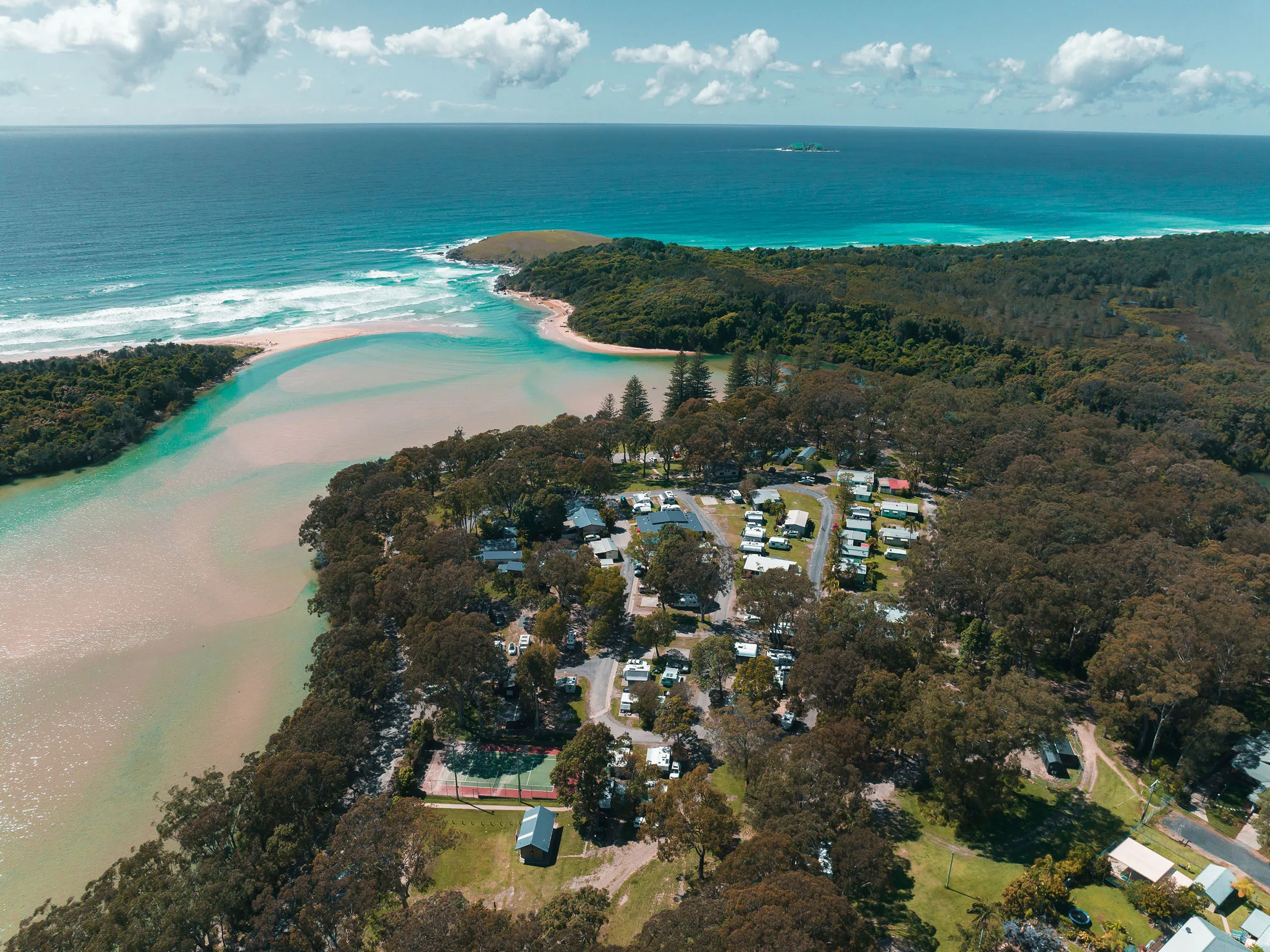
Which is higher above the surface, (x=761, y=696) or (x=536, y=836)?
(x=761, y=696)

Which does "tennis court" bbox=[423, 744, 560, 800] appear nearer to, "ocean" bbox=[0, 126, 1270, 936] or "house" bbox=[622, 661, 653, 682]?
"house" bbox=[622, 661, 653, 682]

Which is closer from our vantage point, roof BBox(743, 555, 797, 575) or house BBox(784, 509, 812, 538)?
roof BBox(743, 555, 797, 575)

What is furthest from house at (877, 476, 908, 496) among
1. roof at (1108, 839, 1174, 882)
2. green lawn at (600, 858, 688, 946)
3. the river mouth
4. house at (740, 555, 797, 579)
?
green lawn at (600, 858, 688, 946)

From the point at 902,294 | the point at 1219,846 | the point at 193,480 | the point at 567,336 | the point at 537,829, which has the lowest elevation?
the point at 537,829

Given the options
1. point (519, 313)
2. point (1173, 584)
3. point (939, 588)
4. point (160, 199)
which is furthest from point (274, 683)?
point (160, 199)

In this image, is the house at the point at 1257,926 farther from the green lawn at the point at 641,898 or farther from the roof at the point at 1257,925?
the green lawn at the point at 641,898

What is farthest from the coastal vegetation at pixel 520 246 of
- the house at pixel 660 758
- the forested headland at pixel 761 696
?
the house at pixel 660 758

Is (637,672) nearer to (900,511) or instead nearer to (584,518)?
(584,518)

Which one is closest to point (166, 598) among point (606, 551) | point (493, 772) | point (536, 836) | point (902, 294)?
point (493, 772)
